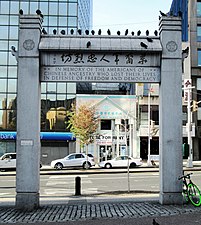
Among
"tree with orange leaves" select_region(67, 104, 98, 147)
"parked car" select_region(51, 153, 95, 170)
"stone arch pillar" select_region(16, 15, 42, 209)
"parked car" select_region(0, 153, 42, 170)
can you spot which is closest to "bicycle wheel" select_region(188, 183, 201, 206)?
"stone arch pillar" select_region(16, 15, 42, 209)

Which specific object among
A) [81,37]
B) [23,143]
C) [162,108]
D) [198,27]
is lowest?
[23,143]

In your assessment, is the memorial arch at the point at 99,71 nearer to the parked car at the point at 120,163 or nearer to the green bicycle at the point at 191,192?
the green bicycle at the point at 191,192

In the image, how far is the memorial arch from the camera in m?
11.2

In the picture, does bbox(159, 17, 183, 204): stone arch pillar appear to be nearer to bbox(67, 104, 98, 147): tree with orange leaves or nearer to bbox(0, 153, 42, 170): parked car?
bbox(67, 104, 98, 147): tree with orange leaves

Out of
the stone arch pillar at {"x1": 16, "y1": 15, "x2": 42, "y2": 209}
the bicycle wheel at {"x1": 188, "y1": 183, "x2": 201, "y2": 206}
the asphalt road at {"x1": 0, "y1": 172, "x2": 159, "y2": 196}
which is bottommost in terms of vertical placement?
the asphalt road at {"x1": 0, "y1": 172, "x2": 159, "y2": 196}

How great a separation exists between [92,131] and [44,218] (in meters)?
23.5

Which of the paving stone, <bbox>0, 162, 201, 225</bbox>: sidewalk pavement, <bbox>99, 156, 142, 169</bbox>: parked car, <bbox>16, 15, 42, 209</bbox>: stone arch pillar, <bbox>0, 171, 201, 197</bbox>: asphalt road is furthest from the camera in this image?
<bbox>99, 156, 142, 169</bbox>: parked car

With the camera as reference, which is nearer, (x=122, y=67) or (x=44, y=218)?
(x=44, y=218)

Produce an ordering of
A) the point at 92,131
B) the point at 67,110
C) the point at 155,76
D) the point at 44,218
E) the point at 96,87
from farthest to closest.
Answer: the point at 96,87, the point at 67,110, the point at 92,131, the point at 155,76, the point at 44,218

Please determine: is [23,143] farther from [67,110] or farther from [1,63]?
[1,63]

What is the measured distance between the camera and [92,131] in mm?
32750

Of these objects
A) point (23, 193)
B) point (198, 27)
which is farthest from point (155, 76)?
point (198, 27)

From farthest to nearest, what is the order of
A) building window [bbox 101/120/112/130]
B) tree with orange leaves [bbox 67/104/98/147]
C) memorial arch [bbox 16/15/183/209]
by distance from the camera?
building window [bbox 101/120/112/130]
tree with orange leaves [bbox 67/104/98/147]
memorial arch [bbox 16/15/183/209]

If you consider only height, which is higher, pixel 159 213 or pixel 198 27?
pixel 198 27
